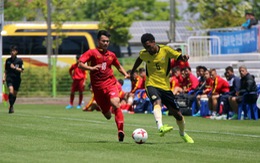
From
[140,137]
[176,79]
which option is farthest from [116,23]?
[140,137]

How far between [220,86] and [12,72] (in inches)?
263

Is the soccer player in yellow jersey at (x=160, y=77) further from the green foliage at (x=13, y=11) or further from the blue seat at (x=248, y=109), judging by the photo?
the green foliage at (x=13, y=11)

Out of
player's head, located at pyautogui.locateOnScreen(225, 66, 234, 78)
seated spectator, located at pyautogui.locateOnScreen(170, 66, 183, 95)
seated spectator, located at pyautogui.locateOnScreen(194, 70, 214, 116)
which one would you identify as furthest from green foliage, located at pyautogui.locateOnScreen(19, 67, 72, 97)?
player's head, located at pyautogui.locateOnScreen(225, 66, 234, 78)

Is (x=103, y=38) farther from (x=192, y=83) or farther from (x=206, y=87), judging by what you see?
(x=192, y=83)

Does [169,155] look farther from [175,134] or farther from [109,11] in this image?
[109,11]

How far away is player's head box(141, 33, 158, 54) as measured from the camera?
15.9 metres

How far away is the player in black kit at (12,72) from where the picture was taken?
2681 centimetres

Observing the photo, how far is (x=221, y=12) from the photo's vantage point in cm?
5538

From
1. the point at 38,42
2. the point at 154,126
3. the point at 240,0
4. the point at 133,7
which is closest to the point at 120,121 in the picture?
the point at 154,126

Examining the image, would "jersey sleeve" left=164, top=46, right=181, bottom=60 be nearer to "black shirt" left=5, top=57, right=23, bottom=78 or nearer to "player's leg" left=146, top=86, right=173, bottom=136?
"player's leg" left=146, top=86, right=173, bottom=136

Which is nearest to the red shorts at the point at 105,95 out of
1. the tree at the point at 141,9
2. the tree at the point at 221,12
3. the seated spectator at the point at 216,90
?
the seated spectator at the point at 216,90

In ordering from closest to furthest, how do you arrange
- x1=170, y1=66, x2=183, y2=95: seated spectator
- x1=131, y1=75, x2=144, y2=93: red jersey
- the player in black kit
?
1. the player in black kit
2. x1=170, y1=66, x2=183, y2=95: seated spectator
3. x1=131, y1=75, x2=144, y2=93: red jersey

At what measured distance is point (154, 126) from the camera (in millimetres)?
21266

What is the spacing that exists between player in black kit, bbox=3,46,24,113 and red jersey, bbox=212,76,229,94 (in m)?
6.14
